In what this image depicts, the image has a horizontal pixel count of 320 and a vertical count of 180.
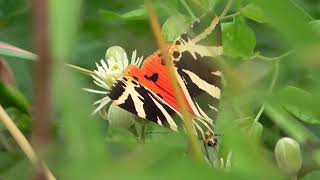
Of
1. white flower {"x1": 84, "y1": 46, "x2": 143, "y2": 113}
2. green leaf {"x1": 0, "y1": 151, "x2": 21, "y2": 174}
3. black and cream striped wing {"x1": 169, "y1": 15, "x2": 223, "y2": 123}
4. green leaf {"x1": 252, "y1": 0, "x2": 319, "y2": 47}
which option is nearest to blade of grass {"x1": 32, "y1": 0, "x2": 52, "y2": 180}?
green leaf {"x1": 252, "y1": 0, "x2": 319, "y2": 47}

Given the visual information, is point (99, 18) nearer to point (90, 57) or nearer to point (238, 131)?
point (90, 57)

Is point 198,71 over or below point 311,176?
over

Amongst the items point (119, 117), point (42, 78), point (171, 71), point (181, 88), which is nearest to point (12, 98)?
point (119, 117)

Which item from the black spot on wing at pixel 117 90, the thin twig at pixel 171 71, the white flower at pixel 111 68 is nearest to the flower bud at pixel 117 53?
the white flower at pixel 111 68

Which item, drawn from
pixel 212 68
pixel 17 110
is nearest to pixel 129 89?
pixel 212 68

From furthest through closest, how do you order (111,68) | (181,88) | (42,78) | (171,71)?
(111,68) < (181,88) < (171,71) < (42,78)

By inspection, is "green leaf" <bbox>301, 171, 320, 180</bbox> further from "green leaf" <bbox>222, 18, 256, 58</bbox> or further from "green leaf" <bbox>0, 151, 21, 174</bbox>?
"green leaf" <bbox>0, 151, 21, 174</bbox>

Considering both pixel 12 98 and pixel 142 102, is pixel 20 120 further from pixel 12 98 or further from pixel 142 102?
pixel 142 102
